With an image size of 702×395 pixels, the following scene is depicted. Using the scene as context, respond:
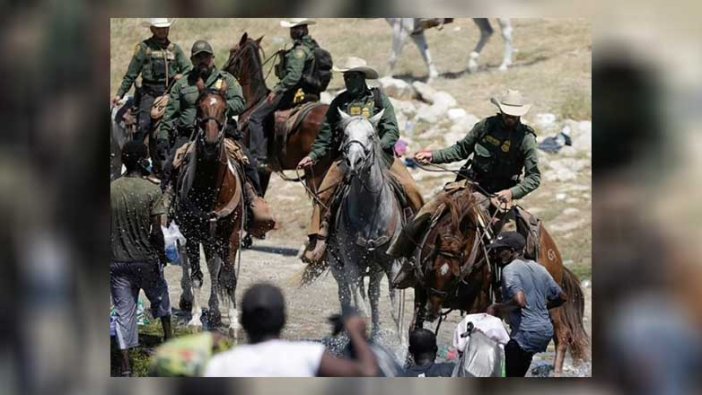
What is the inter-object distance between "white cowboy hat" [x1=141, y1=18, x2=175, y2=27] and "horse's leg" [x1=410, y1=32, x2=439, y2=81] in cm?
158

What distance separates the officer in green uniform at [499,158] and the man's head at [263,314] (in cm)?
283

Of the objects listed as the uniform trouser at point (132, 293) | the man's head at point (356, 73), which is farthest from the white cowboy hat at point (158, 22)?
the uniform trouser at point (132, 293)

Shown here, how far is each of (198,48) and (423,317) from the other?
7.48 feet

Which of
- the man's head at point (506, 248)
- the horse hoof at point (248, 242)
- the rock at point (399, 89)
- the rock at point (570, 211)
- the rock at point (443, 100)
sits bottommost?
the man's head at point (506, 248)


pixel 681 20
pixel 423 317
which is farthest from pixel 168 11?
pixel 681 20

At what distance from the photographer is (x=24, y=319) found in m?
10.5

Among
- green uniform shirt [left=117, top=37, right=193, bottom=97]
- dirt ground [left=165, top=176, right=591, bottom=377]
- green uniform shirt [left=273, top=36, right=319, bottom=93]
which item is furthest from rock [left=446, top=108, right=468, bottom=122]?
green uniform shirt [left=117, top=37, right=193, bottom=97]

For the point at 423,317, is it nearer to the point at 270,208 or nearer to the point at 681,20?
the point at 270,208

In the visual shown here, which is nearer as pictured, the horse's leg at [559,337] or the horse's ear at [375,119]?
the horse's ear at [375,119]

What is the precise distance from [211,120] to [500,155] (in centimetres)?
188

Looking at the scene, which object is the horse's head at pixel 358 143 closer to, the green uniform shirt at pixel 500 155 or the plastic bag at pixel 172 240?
the green uniform shirt at pixel 500 155

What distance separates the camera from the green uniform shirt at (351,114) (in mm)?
10344

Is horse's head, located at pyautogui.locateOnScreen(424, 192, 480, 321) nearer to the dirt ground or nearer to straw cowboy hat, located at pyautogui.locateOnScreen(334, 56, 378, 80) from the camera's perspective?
the dirt ground

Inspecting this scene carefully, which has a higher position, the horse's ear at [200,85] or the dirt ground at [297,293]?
the horse's ear at [200,85]
